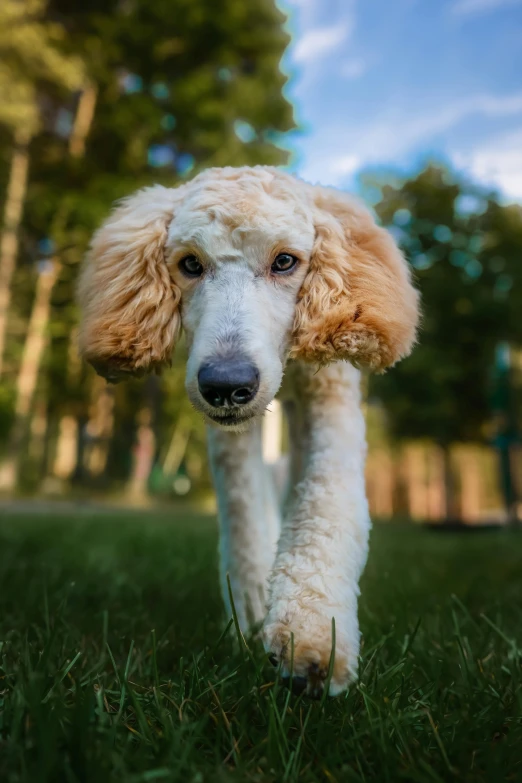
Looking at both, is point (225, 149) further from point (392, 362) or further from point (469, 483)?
point (469, 483)

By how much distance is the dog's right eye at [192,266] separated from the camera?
2.10 metres

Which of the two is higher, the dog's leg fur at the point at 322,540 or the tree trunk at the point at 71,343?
the tree trunk at the point at 71,343

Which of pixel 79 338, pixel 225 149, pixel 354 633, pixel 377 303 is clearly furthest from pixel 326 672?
pixel 225 149

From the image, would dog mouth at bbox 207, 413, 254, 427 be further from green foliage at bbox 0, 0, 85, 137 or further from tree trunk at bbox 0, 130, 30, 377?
tree trunk at bbox 0, 130, 30, 377

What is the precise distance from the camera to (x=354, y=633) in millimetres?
1649

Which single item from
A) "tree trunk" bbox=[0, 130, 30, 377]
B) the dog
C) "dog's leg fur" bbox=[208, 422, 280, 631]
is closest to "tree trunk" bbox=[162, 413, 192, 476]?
"tree trunk" bbox=[0, 130, 30, 377]

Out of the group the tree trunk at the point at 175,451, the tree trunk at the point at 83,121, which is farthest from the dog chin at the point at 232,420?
the tree trunk at the point at 175,451

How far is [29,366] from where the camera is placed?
1441cm

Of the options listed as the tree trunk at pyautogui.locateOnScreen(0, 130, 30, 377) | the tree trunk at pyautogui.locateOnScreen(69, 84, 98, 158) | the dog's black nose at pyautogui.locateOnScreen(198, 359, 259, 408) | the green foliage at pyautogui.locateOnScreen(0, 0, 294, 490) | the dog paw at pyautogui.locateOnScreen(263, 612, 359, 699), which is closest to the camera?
the dog paw at pyautogui.locateOnScreen(263, 612, 359, 699)

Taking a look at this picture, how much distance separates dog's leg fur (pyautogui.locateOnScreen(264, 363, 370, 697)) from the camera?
4.97 feet

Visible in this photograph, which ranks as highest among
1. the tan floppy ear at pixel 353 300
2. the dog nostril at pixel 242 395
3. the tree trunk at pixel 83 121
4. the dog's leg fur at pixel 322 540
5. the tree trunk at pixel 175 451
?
the tree trunk at pixel 83 121

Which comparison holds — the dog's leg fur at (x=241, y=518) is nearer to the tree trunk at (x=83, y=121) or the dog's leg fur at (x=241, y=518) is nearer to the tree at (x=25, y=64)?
the tree at (x=25, y=64)

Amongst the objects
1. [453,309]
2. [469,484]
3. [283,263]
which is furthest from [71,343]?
[469,484]

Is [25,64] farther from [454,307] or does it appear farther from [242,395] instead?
[242,395]
